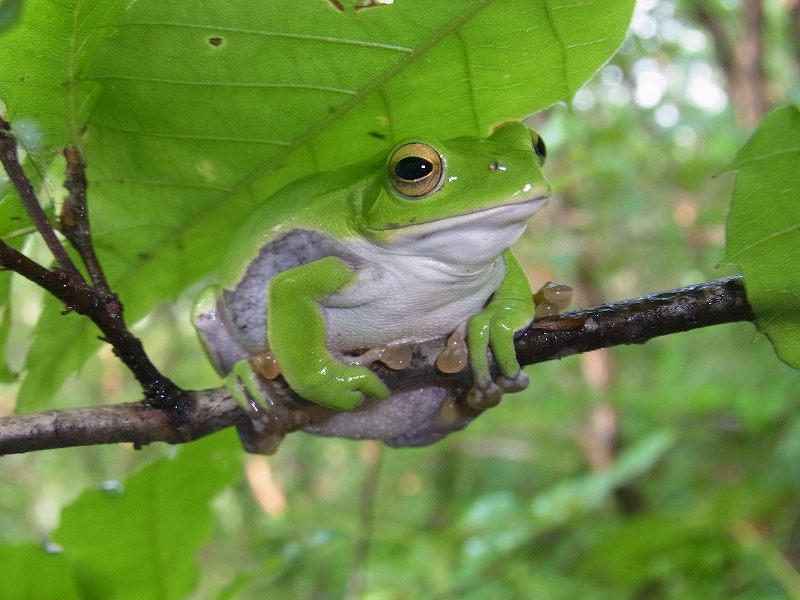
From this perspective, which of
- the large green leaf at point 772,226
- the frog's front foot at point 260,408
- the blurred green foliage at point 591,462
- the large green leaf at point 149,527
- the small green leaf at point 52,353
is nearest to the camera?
the large green leaf at point 772,226

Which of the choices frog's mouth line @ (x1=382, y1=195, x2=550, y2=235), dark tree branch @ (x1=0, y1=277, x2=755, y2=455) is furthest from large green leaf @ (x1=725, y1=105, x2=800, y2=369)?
frog's mouth line @ (x1=382, y1=195, x2=550, y2=235)

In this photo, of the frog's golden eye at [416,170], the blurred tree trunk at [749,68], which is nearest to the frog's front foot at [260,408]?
the frog's golden eye at [416,170]

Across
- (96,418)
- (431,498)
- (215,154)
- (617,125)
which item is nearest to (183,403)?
(96,418)

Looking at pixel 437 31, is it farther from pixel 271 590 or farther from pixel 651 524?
pixel 271 590

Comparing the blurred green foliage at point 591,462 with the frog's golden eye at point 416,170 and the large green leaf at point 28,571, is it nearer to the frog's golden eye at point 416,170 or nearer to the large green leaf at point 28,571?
the large green leaf at point 28,571

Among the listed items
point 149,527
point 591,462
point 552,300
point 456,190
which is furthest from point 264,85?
point 591,462

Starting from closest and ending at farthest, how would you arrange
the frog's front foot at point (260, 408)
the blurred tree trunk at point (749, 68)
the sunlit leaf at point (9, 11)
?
the sunlit leaf at point (9, 11), the frog's front foot at point (260, 408), the blurred tree trunk at point (749, 68)
